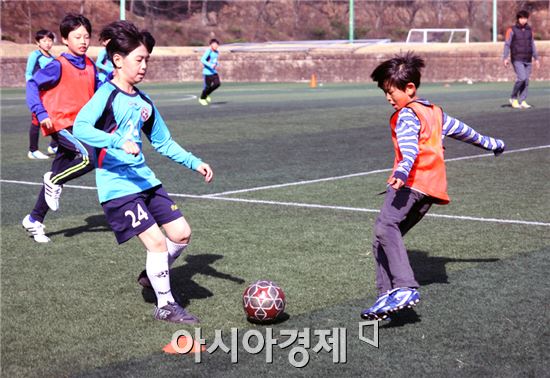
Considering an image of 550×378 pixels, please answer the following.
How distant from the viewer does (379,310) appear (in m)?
5.70

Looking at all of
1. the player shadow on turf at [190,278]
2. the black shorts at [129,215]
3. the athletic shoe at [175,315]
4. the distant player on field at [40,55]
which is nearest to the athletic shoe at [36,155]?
the distant player on field at [40,55]

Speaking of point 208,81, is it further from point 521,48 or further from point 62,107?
point 62,107

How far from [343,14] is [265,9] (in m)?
6.60

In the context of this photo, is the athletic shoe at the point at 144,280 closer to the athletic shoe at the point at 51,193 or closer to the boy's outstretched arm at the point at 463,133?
the boy's outstretched arm at the point at 463,133

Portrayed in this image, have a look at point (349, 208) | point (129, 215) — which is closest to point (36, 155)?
point (349, 208)

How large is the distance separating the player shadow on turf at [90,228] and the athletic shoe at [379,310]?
3937 mm

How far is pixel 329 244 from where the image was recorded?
26.7 feet

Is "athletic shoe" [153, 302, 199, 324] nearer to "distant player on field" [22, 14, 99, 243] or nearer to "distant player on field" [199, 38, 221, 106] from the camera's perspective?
"distant player on field" [22, 14, 99, 243]

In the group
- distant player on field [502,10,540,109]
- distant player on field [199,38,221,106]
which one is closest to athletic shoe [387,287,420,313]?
distant player on field [502,10,540,109]

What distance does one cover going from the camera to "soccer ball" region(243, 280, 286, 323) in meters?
5.73

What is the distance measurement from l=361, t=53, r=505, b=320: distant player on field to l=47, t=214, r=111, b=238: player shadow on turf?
3.78m

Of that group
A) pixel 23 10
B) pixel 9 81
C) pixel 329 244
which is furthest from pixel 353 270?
pixel 23 10

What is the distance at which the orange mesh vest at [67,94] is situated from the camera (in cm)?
911

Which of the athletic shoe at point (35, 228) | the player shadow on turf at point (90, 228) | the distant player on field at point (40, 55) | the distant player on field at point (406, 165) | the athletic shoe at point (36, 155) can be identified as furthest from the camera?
the athletic shoe at point (36, 155)
